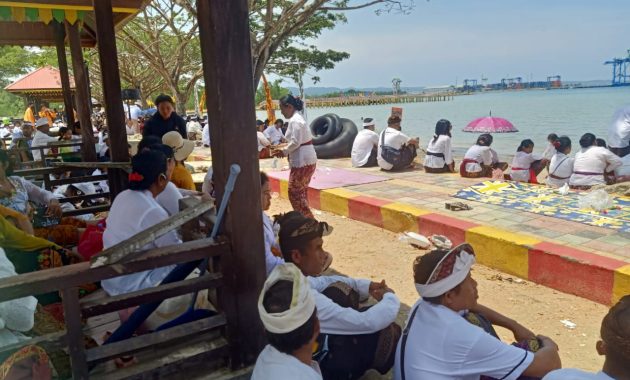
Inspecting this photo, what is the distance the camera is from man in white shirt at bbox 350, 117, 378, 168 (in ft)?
32.9

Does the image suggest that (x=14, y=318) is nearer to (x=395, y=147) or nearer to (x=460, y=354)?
(x=460, y=354)

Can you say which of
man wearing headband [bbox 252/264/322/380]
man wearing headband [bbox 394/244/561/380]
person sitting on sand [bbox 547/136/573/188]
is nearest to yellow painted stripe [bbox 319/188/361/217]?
person sitting on sand [bbox 547/136/573/188]

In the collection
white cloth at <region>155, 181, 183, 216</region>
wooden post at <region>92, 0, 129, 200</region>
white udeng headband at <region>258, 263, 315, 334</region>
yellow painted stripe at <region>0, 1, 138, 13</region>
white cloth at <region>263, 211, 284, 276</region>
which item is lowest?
white cloth at <region>263, 211, 284, 276</region>

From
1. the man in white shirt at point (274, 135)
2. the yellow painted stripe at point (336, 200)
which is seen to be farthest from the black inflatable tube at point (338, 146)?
the yellow painted stripe at point (336, 200)

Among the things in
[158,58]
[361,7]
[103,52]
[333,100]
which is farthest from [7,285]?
[333,100]

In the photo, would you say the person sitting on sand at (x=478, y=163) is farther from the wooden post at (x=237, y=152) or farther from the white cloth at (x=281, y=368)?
the white cloth at (x=281, y=368)

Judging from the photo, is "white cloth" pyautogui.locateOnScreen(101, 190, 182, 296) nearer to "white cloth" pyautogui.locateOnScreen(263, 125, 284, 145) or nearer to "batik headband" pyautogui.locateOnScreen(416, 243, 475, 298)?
"batik headband" pyautogui.locateOnScreen(416, 243, 475, 298)

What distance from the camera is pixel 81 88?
5.97 m

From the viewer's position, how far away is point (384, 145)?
919 cm

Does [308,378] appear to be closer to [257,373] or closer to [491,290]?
[257,373]

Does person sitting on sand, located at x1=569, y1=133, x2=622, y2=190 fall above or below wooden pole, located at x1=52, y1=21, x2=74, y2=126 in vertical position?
below

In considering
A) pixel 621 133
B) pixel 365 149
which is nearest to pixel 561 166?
pixel 621 133

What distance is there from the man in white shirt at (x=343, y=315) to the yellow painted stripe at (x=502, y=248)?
2.14 meters

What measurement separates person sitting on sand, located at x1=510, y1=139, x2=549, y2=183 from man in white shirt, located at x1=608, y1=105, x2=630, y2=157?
1.33m
